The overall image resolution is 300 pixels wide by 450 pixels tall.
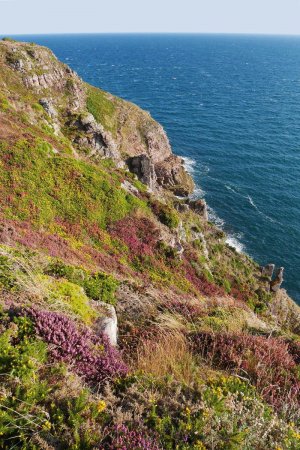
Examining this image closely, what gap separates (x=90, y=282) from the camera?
16078mm

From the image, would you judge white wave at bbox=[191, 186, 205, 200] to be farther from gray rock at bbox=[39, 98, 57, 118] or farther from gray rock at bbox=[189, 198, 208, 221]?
gray rock at bbox=[39, 98, 57, 118]

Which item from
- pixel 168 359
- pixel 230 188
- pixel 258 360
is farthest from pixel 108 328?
pixel 230 188

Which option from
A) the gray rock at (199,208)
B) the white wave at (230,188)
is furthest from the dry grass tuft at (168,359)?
the white wave at (230,188)

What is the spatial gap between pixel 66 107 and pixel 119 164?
19.0 meters

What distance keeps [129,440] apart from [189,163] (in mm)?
88646

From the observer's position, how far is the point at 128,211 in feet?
121

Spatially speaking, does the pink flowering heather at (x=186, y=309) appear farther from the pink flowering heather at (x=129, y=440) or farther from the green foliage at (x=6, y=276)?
the pink flowering heather at (x=129, y=440)

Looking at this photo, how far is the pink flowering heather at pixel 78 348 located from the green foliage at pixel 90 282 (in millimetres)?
5457

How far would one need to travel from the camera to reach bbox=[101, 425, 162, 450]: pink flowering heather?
6.03m

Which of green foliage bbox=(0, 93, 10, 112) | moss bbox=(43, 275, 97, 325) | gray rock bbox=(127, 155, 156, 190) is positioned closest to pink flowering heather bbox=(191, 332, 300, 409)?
moss bbox=(43, 275, 97, 325)

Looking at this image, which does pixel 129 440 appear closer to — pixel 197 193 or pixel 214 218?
pixel 214 218

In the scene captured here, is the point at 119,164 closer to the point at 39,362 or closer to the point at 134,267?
the point at 134,267

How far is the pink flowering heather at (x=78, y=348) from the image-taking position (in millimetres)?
8320

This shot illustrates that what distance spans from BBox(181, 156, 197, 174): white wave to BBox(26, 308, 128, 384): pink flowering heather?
80526 millimetres
